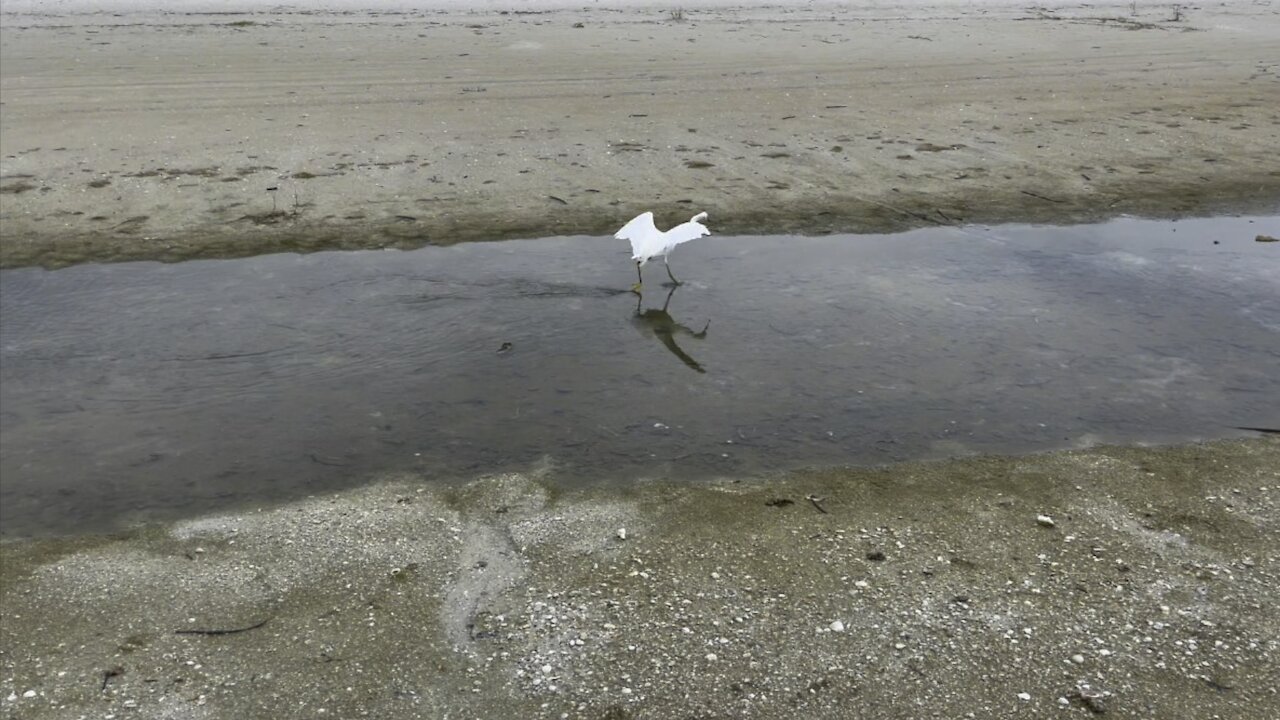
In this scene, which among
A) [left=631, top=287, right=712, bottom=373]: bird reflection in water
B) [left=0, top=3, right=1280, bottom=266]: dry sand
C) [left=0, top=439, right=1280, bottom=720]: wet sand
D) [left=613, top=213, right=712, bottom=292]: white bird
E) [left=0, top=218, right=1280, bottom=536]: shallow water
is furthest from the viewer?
[left=0, top=3, right=1280, bottom=266]: dry sand

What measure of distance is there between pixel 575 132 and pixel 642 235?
468cm

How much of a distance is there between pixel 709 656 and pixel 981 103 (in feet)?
40.2

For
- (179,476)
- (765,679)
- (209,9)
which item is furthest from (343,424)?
(209,9)

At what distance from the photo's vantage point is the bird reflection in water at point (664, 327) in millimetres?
7640

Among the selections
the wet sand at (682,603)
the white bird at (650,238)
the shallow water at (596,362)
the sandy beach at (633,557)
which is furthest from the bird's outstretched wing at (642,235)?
the wet sand at (682,603)

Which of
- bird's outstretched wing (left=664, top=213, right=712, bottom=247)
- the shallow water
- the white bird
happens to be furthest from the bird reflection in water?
bird's outstretched wing (left=664, top=213, right=712, bottom=247)

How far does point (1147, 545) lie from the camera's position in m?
5.25

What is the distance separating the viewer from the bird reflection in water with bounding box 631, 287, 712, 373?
7.64m

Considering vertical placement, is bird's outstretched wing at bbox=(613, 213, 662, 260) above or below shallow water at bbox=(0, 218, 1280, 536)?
above

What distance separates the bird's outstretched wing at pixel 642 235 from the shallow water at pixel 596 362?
1.32 ft

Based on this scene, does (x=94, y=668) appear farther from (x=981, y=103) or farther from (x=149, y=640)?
(x=981, y=103)

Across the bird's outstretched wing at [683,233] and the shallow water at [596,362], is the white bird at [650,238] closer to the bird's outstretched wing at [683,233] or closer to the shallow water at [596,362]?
the bird's outstretched wing at [683,233]

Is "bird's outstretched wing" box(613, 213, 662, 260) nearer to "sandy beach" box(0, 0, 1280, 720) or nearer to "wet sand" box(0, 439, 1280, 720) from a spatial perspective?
"sandy beach" box(0, 0, 1280, 720)

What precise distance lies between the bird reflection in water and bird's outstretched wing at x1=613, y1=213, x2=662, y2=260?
43cm
